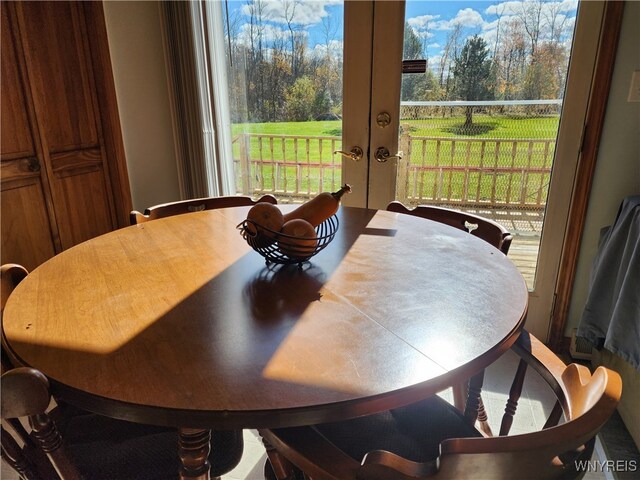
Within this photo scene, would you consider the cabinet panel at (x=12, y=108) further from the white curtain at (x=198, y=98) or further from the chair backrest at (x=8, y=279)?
the chair backrest at (x=8, y=279)

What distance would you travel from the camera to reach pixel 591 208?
1.99m

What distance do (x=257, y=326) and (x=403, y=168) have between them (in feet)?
5.22

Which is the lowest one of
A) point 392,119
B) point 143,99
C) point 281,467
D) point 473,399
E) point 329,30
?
point 281,467

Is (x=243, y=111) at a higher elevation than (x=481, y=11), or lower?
lower

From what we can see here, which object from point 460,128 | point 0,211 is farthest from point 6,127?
point 460,128

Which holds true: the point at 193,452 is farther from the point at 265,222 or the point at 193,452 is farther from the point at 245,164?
the point at 245,164

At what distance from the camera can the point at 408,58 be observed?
6.83 feet

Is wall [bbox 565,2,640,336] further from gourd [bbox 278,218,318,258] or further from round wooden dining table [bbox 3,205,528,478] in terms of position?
gourd [bbox 278,218,318,258]

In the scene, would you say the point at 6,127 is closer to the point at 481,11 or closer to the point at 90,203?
the point at 90,203

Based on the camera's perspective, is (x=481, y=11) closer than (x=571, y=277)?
Yes

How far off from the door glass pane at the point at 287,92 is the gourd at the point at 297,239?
1303 millimetres

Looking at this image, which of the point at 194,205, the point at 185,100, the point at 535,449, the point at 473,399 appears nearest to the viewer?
the point at 535,449

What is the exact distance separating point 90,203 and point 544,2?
2437 mm

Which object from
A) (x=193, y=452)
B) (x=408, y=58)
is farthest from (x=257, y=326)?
(x=408, y=58)
